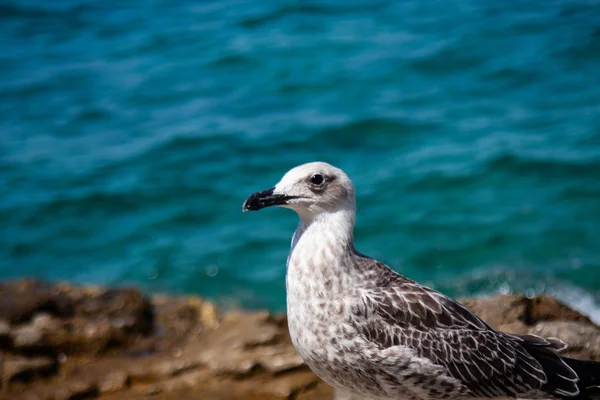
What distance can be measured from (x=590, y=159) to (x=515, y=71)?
98.6 inches

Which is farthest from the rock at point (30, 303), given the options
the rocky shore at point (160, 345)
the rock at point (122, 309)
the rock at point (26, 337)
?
the rock at point (26, 337)

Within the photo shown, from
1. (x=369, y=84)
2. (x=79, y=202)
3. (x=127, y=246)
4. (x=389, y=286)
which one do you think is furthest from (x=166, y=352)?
(x=369, y=84)

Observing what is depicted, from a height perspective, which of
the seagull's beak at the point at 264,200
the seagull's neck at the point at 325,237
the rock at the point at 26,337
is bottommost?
the rock at the point at 26,337

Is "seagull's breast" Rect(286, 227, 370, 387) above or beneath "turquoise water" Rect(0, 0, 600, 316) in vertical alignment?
above

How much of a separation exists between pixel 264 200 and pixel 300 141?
7.95 meters

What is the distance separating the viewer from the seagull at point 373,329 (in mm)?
4637

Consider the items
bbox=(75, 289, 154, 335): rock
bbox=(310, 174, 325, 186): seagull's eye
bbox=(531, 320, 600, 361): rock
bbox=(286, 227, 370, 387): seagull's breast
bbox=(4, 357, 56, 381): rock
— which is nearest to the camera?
bbox=(286, 227, 370, 387): seagull's breast

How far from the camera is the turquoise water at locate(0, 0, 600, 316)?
10.7 m

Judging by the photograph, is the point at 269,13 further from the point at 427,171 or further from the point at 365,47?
the point at 427,171

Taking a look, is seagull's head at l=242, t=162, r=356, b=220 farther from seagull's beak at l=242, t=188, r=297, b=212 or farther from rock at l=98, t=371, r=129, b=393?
rock at l=98, t=371, r=129, b=393

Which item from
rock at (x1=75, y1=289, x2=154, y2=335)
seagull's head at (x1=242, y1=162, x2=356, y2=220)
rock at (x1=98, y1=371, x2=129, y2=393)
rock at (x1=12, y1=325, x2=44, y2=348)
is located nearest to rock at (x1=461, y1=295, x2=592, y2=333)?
seagull's head at (x1=242, y1=162, x2=356, y2=220)

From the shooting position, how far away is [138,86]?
14727 mm

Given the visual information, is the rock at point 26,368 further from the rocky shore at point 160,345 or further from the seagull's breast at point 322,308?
the seagull's breast at point 322,308

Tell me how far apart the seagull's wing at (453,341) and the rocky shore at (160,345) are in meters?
0.93
